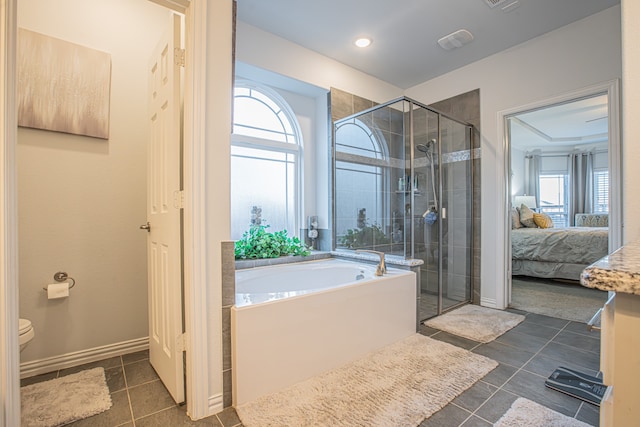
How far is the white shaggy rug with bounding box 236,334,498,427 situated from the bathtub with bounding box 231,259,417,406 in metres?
0.08

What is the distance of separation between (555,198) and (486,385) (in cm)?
695

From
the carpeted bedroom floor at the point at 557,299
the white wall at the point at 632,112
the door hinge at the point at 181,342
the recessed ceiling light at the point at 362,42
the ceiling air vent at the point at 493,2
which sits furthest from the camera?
the carpeted bedroom floor at the point at 557,299

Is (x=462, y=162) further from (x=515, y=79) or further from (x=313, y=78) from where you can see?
(x=313, y=78)

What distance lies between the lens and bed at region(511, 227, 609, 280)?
154 inches

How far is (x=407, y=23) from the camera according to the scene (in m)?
2.54

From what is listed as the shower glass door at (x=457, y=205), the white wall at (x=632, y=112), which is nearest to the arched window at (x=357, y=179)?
the shower glass door at (x=457, y=205)

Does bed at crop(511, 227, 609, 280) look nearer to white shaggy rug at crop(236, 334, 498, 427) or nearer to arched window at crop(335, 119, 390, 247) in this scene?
arched window at crop(335, 119, 390, 247)

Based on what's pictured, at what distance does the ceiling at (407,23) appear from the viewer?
231 centimetres

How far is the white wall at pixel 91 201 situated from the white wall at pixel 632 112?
103 inches

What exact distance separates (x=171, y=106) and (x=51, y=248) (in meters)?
1.27

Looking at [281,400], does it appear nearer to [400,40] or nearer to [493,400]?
[493,400]

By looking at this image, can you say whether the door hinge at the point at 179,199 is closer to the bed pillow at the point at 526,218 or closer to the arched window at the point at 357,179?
the arched window at the point at 357,179

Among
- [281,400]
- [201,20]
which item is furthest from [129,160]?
[281,400]

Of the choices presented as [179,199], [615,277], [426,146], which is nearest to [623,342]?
[615,277]
